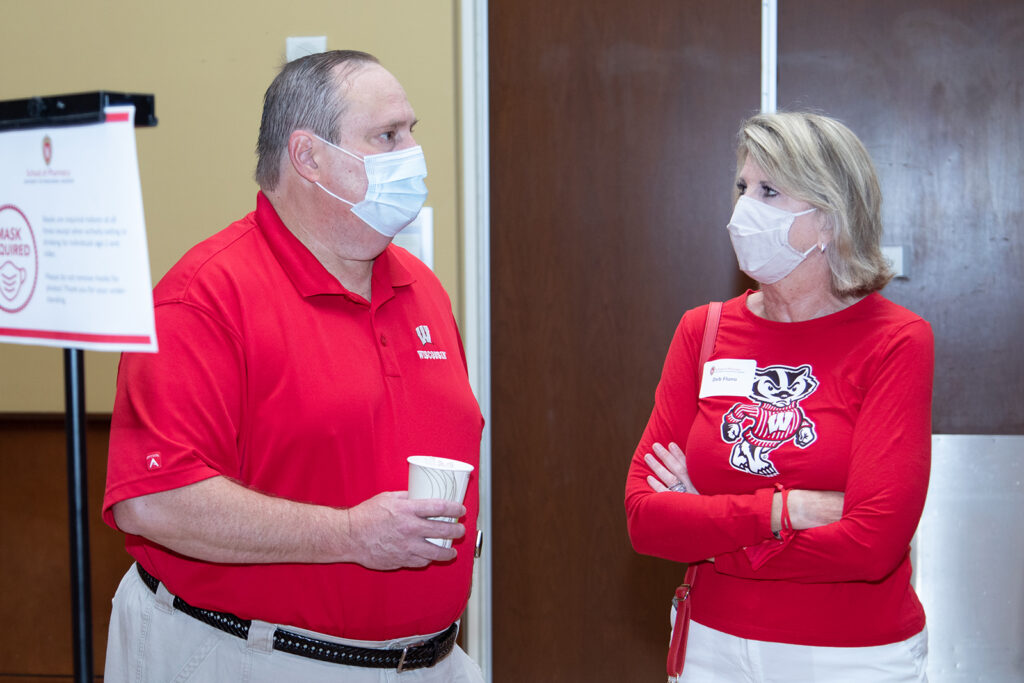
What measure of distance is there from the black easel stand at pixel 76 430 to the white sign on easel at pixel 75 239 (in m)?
0.01

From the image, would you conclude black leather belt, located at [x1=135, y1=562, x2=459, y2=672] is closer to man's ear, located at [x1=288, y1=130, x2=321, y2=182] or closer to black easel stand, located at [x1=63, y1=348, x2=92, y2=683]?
black easel stand, located at [x1=63, y1=348, x2=92, y2=683]

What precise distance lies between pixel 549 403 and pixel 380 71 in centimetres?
170

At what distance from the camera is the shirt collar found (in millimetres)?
1515

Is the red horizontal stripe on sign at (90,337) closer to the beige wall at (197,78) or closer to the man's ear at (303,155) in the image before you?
the man's ear at (303,155)

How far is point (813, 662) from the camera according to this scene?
1590mm

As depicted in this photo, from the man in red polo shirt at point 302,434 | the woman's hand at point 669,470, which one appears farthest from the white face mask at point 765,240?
the man in red polo shirt at point 302,434

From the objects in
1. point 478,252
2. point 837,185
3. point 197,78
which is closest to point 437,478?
point 837,185

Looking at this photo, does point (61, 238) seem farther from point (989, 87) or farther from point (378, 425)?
point (989, 87)

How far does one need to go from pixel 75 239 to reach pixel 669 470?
4.02 feet

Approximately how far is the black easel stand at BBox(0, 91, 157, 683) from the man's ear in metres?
0.66

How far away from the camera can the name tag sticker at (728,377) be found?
1.74 meters

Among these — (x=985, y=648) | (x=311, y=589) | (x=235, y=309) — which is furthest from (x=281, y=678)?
(x=985, y=648)

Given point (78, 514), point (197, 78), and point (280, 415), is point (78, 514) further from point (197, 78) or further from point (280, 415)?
point (197, 78)

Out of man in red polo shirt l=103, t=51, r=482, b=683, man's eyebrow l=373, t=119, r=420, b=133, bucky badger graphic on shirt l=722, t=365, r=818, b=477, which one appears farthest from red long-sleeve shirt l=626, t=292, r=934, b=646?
man's eyebrow l=373, t=119, r=420, b=133
